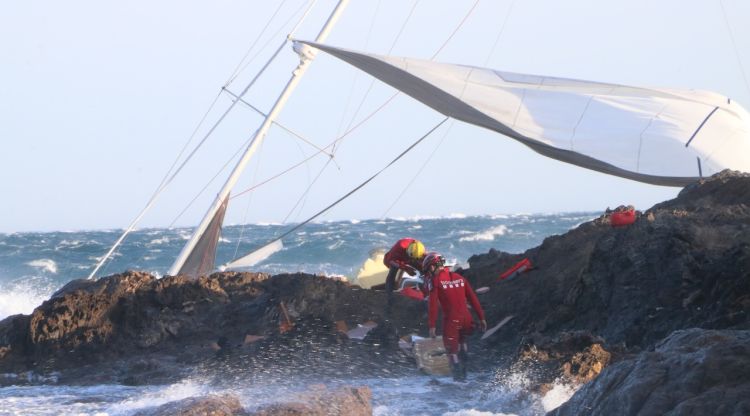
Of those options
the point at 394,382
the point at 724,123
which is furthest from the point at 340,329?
the point at 724,123

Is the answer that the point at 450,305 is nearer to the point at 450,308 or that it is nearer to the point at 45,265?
the point at 450,308

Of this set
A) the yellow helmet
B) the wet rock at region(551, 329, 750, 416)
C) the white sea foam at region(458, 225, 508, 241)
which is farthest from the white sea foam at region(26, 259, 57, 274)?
the wet rock at region(551, 329, 750, 416)

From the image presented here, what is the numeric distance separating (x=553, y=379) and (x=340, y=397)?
168 cm

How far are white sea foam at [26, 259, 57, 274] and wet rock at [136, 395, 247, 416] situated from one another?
82.6ft

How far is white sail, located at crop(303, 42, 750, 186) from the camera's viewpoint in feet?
48.0

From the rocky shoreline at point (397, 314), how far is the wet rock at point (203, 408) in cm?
236

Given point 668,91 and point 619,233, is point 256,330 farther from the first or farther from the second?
point 668,91

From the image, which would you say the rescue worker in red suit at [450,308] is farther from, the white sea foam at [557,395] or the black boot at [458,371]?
the white sea foam at [557,395]

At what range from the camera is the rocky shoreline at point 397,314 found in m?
9.55

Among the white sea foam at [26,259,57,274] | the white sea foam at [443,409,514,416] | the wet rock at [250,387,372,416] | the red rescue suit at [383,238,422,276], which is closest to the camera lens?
the wet rock at [250,387,372,416]

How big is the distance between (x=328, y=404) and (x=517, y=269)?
538 centimetres

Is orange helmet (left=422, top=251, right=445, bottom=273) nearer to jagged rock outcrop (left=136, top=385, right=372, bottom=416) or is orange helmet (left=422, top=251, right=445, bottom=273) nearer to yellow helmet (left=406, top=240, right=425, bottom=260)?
yellow helmet (left=406, top=240, right=425, bottom=260)

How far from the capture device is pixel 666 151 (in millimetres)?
14672

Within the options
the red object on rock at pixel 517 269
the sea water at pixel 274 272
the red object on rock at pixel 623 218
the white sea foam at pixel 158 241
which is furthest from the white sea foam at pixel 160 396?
the white sea foam at pixel 158 241
